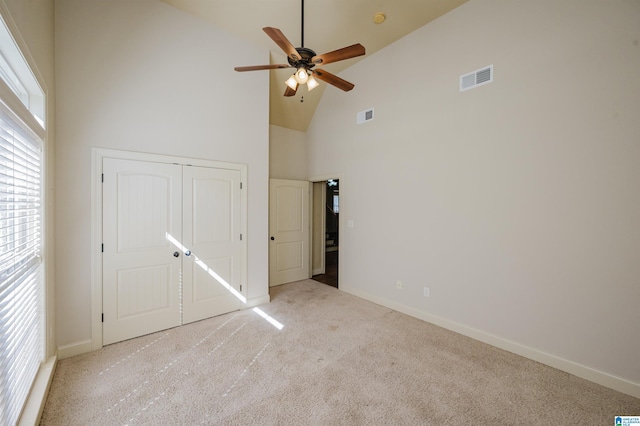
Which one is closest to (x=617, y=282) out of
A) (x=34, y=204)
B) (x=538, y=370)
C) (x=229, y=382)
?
(x=538, y=370)

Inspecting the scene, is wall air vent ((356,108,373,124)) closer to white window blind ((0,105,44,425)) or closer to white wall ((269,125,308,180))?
white wall ((269,125,308,180))

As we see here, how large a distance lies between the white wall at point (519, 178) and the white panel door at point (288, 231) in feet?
5.53

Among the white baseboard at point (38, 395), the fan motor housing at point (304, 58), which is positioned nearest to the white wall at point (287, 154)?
the fan motor housing at point (304, 58)

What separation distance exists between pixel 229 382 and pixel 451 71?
4076 millimetres

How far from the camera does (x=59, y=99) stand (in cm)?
244

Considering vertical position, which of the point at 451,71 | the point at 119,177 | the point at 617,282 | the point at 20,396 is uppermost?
the point at 451,71

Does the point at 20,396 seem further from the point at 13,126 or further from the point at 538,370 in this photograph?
the point at 538,370

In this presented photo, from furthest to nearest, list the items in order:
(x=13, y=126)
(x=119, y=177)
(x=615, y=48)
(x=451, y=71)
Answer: (x=451, y=71), (x=119, y=177), (x=615, y=48), (x=13, y=126)

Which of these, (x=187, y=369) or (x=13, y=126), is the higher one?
(x=13, y=126)

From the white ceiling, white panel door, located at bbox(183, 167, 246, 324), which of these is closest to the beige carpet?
white panel door, located at bbox(183, 167, 246, 324)

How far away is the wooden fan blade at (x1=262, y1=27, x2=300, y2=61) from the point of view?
199cm

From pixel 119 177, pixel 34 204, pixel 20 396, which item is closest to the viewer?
pixel 20 396

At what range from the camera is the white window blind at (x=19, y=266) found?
1.37m

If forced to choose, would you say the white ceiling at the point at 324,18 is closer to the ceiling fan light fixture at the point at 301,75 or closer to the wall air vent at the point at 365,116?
the wall air vent at the point at 365,116
